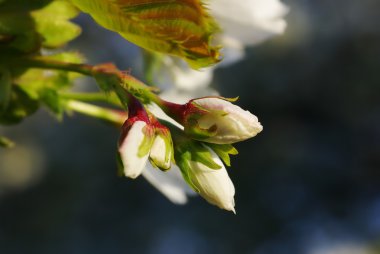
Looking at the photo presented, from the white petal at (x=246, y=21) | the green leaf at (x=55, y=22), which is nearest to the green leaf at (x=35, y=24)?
the green leaf at (x=55, y=22)

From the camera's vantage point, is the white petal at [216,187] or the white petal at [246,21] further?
the white petal at [246,21]

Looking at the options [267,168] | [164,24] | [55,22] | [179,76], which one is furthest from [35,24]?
[267,168]

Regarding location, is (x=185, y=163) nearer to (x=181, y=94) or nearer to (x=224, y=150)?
(x=224, y=150)

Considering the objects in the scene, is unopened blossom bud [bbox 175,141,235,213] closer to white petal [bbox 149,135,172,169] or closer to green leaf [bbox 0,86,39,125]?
white petal [bbox 149,135,172,169]

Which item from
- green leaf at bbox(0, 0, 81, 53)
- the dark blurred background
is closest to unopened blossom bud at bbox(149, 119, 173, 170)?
green leaf at bbox(0, 0, 81, 53)

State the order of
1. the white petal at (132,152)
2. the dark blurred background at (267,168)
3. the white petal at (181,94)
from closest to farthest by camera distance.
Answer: the white petal at (132,152), the white petal at (181,94), the dark blurred background at (267,168)

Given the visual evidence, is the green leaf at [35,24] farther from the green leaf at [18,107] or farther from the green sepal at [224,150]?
the green sepal at [224,150]

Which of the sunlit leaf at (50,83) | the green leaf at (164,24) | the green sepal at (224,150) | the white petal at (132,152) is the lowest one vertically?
the sunlit leaf at (50,83)
